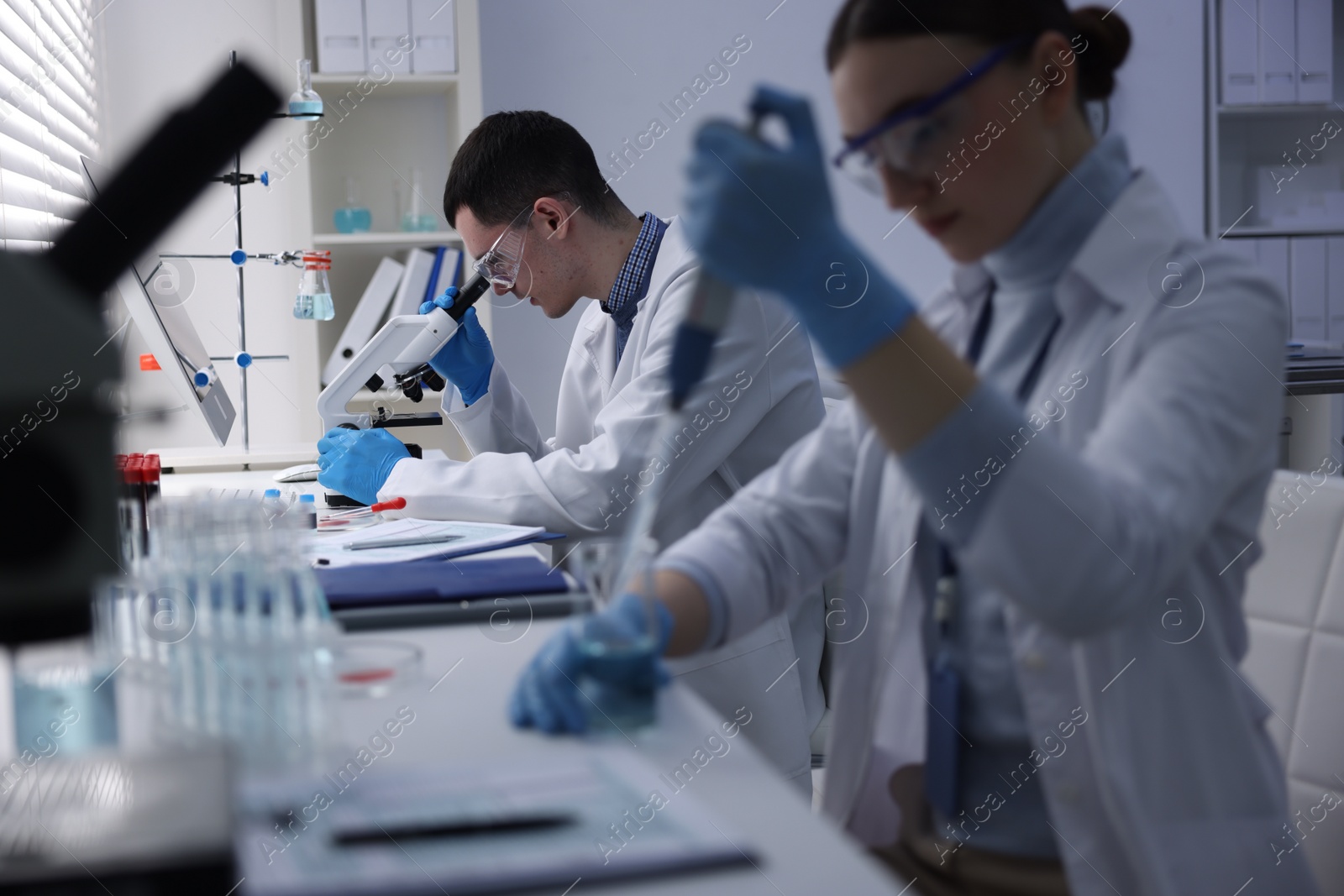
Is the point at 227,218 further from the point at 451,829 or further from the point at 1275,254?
the point at 1275,254

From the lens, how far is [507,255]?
216 cm

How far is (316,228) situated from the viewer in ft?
11.4

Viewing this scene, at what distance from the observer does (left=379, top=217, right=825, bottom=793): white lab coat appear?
1736 millimetres

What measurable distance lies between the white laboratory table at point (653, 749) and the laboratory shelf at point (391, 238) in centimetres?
228

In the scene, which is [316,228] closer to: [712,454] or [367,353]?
[367,353]

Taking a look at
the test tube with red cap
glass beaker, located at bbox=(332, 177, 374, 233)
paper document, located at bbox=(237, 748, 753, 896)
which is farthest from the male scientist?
glass beaker, located at bbox=(332, 177, 374, 233)

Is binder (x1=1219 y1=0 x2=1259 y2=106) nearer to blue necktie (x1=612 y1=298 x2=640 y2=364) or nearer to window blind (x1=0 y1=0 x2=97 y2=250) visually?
blue necktie (x1=612 y1=298 x2=640 y2=364)

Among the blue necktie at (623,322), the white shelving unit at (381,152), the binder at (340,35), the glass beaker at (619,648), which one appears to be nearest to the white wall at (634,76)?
the white shelving unit at (381,152)

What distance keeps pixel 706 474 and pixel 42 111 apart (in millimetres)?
1761

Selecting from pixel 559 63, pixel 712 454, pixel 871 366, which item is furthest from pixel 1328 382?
pixel 871 366

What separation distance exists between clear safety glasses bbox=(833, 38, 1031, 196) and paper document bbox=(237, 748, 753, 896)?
0.55 meters

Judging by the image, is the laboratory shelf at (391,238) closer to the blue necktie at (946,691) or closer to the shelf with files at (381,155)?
the shelf with files at (381,155)

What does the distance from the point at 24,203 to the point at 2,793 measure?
206 cm

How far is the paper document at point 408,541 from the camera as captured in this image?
4.70 feet
